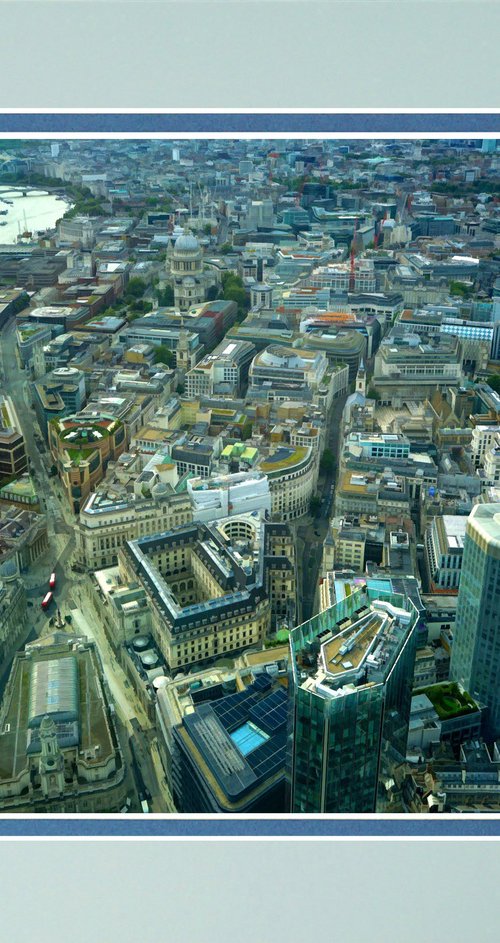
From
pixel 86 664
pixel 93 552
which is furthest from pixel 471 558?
pixel 93 552

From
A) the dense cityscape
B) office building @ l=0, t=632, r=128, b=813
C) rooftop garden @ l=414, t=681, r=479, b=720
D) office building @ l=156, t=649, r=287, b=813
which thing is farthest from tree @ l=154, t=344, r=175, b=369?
rooftop garden @ l=414, t=681, r=479, b=720

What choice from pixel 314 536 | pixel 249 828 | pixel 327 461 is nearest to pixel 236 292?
pixel 327 461

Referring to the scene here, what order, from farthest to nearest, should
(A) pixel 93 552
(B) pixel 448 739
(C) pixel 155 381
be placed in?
(C) pixel 155 381 → (A) pixel 93 552 → (B) pixel 448 739

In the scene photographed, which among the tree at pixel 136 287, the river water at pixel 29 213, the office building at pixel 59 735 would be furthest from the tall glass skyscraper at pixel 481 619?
the tree at pixel 136 287

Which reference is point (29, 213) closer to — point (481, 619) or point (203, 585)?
point (203, 585)

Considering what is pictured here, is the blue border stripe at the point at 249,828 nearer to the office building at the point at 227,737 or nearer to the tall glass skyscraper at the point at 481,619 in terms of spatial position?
the office building at the point at 227,737
